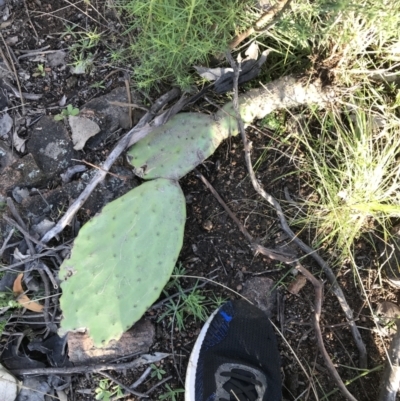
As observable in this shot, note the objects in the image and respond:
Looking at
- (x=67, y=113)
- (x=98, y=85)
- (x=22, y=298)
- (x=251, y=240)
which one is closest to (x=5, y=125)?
(x=67, y=113)

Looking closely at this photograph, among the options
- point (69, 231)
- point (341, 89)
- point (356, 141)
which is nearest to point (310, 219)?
point (356, 141)

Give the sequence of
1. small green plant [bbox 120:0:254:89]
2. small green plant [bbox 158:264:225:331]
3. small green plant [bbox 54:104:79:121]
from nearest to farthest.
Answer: small green plant [bbox 120:0:254:89] → small green plant [bbox 158:264:225:331] → small green plant [bbox 54:104:79:121]

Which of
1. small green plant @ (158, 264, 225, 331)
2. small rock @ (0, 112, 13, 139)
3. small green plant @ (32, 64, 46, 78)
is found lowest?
small green plant @ (158, 264, 225, 331)

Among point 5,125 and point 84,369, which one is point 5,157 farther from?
point 84,369

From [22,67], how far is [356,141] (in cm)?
111

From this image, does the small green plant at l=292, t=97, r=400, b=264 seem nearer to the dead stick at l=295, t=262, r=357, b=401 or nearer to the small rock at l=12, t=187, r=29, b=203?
the dead stick at l=295, t=262, r=357, b=401

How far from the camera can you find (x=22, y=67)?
1.68 metres

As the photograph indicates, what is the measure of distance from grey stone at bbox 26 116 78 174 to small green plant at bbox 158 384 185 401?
2.47 feet

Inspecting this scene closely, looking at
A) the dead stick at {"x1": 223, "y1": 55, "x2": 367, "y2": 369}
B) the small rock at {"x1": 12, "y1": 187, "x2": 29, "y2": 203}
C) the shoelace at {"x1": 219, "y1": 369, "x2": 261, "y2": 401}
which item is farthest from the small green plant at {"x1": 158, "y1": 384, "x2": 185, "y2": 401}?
the small rock at {"x1": 12, "y1": 187, "x2": 29, "y2": 203}

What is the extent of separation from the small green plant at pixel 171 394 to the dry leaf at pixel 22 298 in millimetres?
450

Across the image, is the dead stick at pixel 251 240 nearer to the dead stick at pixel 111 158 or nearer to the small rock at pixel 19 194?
the dead stick at pixel 111 158

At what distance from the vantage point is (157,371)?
4.87 ft

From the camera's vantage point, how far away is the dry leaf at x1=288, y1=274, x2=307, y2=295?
5.00 feet

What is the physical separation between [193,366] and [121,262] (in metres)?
0.37
